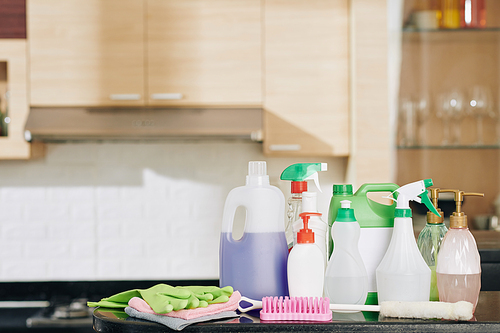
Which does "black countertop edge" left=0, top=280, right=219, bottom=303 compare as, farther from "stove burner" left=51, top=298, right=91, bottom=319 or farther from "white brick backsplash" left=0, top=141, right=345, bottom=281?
"stove burner" left=51, top=298, right=91, bottom=319

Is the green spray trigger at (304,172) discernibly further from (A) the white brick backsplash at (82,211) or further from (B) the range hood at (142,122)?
(A) the white brick backsplash at (82,211)

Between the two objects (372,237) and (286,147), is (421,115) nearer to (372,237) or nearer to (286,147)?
(286,147)

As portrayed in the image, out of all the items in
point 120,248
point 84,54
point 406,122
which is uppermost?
point 84,54

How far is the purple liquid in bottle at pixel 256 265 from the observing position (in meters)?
0.81

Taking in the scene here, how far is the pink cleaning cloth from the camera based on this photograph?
2.36ft

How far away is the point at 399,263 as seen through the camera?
0.78 meters

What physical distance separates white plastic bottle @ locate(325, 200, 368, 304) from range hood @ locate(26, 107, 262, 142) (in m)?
1.34

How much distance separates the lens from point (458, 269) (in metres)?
0.77

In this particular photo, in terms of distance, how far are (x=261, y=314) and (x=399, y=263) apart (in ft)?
0.81

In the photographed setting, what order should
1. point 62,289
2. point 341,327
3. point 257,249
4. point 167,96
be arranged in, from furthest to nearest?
point 62,289 → point 167,96 → point 257,249 → point 341,327

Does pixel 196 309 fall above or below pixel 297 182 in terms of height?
below

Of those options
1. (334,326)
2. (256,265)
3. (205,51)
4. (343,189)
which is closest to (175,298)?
(256,265)

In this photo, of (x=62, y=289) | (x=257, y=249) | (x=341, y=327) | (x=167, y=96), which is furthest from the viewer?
(x=62, y=289)

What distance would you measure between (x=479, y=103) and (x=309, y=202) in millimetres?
1666
